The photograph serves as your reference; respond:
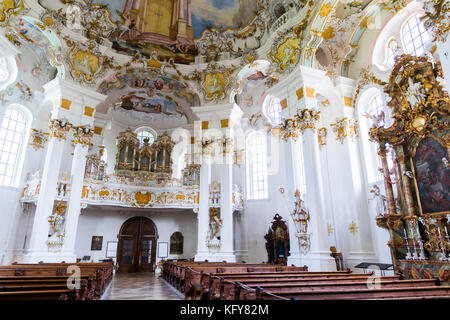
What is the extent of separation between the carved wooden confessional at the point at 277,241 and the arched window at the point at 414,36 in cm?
1003

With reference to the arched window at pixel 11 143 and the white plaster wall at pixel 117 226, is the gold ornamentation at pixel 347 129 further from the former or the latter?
the arched window at pixel 11 143

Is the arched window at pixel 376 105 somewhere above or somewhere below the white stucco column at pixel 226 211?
above

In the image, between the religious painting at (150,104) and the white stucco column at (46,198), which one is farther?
the religious painting at (150,104)

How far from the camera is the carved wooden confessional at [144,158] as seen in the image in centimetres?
1747

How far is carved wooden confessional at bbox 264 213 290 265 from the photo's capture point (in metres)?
16.0

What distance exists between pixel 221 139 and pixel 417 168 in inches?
367

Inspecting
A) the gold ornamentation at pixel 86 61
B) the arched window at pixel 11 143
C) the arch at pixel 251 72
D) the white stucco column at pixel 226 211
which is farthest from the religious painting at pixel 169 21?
the white stucco column at pixel 226 211

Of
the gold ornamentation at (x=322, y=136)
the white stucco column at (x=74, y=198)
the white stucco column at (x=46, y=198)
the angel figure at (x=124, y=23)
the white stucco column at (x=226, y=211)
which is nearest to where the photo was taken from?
the white stucco column at (x=46, y=198)

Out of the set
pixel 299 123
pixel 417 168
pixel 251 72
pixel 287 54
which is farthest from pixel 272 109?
pixel 417 168

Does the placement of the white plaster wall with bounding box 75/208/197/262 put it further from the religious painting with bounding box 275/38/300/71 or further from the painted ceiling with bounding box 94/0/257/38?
the painted ceiling with bounding box 94/0/257/38

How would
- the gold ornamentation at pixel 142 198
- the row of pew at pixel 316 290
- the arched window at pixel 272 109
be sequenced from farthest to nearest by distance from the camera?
the arched window at pixel 272 109
the gold ornamentation at pixel 142 198
the row of pew at pixel 316 290

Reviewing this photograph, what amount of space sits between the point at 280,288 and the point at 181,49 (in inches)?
603

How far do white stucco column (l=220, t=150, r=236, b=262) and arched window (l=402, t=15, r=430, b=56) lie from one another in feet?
30.8

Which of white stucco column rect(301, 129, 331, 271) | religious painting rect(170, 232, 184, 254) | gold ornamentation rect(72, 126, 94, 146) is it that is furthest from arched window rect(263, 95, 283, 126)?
gold ornamentation rect(72, 126, 94, 146)
